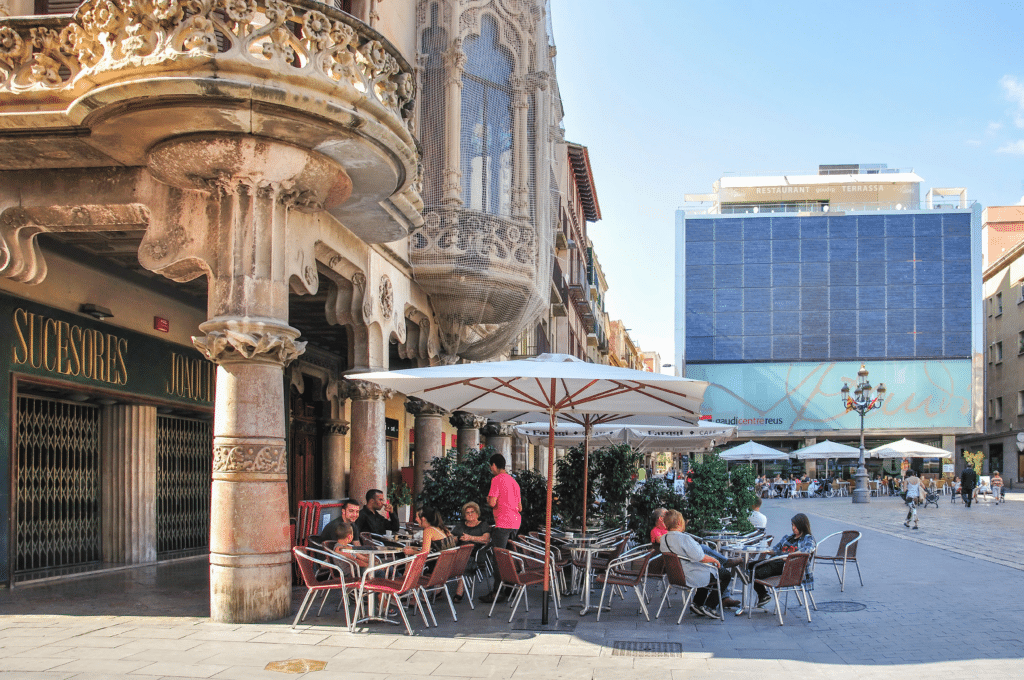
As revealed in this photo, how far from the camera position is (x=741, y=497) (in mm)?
15547

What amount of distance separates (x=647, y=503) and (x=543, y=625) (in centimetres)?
450

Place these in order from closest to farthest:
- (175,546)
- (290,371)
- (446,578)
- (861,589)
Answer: (446,578) → (861,589) → (175,546) → (290,371)

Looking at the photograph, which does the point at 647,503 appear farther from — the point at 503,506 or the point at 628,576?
the point at 628,576

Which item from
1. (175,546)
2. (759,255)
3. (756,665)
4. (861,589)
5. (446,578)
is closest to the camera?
(756,665)

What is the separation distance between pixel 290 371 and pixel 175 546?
4.67m

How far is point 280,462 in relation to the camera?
31.6 ft

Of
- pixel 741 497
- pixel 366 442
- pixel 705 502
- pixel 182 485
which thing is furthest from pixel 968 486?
pixel 182 485

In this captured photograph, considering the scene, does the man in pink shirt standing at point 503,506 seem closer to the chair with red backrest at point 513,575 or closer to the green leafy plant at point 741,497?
the chair with red backrest at point 513,575

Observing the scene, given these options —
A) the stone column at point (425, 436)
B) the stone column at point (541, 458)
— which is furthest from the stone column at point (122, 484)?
the stone column at point (541, 458)

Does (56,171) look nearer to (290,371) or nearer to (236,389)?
(236,389)

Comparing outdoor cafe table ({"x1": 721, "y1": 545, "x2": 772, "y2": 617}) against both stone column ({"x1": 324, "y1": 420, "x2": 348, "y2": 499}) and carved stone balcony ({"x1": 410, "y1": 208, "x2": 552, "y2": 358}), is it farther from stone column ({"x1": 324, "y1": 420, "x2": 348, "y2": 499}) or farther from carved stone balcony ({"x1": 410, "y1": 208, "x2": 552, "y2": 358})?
stone column ({"x1": 324, "y1": 420, "x2": 348, "y2": 499})

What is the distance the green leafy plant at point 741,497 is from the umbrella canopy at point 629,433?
1011 mm

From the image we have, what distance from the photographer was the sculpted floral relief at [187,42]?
27.9 ft

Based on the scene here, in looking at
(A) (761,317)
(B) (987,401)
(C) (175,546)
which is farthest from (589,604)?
(B) (987,401)
